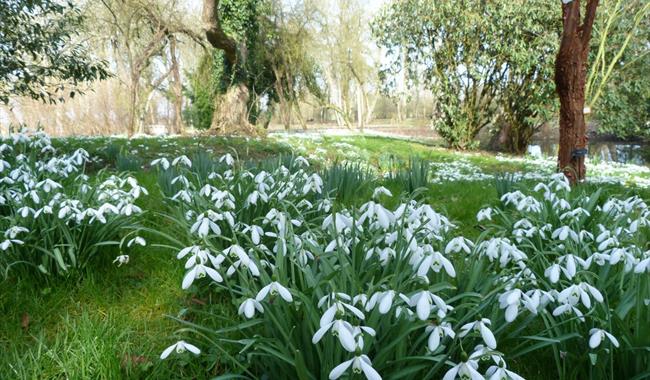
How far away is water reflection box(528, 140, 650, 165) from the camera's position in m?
15.3

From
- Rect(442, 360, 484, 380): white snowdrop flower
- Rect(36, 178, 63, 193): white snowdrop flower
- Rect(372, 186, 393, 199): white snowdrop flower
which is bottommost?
Rect(442, 360, 484, 380): white snowdrop flower

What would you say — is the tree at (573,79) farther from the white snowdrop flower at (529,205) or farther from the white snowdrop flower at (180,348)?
the white snowdrop flower at (180,348)

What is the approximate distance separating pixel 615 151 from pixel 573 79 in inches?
680

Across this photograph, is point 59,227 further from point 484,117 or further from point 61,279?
point 484,117

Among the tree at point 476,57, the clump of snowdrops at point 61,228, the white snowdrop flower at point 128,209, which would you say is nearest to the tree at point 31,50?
the clump of snowdrops at point 61,228

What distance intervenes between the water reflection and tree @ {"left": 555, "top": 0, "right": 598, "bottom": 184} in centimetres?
1036

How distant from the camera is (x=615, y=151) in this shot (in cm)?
1848

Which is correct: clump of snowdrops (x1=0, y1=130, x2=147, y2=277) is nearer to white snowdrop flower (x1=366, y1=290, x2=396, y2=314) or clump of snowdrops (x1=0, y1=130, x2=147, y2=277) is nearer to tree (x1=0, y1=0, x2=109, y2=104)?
white snowdrop flower (x1=366, y1=290, x2=396, y2=314)

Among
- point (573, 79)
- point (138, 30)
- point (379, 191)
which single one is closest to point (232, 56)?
point (138, 30)

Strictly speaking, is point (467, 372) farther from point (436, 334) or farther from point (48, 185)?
point (48, 185)

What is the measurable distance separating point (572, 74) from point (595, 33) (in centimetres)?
1068

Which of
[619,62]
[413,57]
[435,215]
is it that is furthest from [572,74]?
[619,62]

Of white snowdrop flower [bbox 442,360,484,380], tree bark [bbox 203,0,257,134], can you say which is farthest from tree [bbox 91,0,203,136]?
white snowdrop flower [bbox 442,360,484,380]

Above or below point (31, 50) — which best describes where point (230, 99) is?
above
